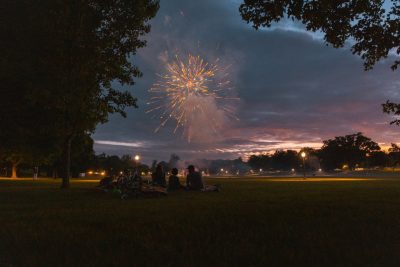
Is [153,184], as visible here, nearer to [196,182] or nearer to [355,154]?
[196,182]

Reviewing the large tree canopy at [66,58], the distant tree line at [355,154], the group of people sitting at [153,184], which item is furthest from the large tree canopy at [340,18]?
the distant tree line at [355,154]

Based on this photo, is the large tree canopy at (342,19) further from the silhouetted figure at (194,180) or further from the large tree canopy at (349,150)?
the large tree canopy at (349,150)

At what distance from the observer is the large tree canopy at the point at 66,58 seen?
2234cm

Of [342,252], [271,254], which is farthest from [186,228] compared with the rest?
[342,252]

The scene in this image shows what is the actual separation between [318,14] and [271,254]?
27.7 ft

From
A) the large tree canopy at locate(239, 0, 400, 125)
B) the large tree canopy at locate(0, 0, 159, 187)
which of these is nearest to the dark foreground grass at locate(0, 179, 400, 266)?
the large tree canopy at locate(239, 0, 400, 125)

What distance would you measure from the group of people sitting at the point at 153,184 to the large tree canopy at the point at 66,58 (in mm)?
6315

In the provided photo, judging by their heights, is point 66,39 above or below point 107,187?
above

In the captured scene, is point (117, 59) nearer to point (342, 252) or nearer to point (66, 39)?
point (66, 39)

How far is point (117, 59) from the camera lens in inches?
986

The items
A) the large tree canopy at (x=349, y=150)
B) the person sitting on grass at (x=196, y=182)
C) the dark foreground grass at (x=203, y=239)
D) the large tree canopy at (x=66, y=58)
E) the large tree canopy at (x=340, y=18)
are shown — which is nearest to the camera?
the dark foreground grass at (x=203, y=239)

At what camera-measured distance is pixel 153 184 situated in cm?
1842

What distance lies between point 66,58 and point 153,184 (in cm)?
1145

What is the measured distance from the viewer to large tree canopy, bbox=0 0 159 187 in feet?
73.3
